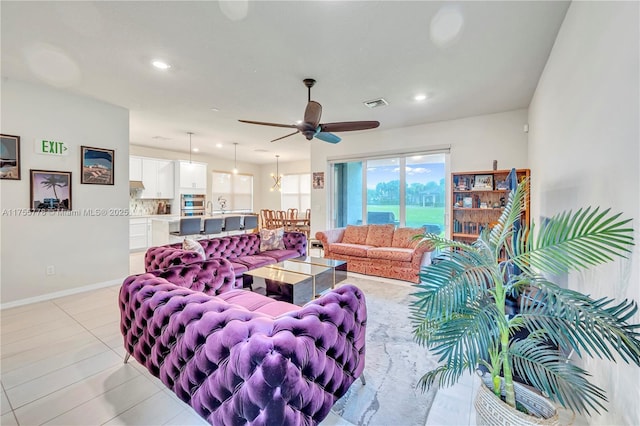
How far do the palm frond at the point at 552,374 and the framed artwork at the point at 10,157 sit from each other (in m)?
5.14

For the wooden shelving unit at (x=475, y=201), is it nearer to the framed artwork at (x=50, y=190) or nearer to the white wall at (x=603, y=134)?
the white wall at (x=603, y=134)

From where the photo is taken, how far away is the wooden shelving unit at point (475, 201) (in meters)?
4.37

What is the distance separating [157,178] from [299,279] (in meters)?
6.18

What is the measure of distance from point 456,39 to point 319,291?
9.50 ft

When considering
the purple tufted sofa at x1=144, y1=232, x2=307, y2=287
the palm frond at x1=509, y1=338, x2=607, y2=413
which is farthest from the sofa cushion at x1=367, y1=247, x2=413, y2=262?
the palm frond at x1=509, y1=338, x2=607, y2=413

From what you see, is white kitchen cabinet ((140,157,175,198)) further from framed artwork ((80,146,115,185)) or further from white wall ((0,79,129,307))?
framed artwork ((80,146,115,185))

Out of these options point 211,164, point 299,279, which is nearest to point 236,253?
point 299,279

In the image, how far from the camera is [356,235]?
5.44 meters

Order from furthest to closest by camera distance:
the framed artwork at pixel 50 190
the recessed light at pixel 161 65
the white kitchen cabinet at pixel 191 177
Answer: the white kitchen cabinet at pixel 191 177 < the framed artwork at pixel 50 190 < the recessed light at pixel 161 65

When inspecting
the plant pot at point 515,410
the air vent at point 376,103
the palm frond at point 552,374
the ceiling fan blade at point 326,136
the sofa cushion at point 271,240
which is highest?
the air vent at point 376,103

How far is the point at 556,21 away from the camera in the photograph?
225 centimetres

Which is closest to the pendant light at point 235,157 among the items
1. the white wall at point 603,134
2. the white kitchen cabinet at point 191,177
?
the white kitchen cabinet at point 191,177

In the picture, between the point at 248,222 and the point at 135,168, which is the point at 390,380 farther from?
the point at 135,168

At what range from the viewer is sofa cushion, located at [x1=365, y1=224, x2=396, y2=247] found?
5.10 m
